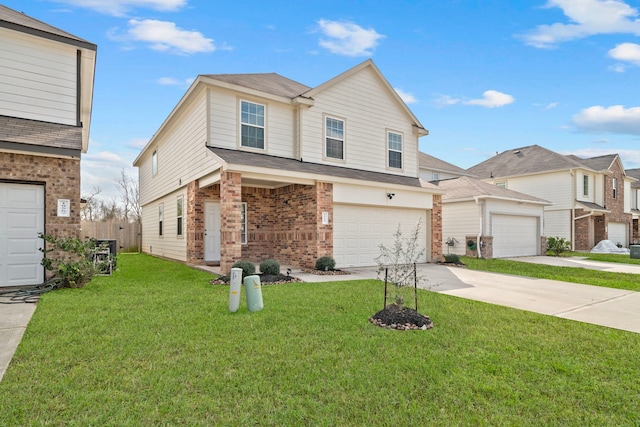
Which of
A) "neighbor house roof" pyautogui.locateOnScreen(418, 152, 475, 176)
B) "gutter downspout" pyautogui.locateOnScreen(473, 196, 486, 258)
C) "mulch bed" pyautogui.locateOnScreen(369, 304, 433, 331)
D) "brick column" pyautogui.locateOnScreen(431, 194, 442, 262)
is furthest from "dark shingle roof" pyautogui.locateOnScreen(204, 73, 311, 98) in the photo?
"neighbor house roof" pyautogui.locateOnScreen(418, 152, 475, 176)

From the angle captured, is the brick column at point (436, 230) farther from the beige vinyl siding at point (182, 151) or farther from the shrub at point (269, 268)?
the beige vinyl siding at point (182, 151)

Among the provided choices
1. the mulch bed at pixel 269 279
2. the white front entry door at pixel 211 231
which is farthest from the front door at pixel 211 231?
the mulch bed at pixel 269 279

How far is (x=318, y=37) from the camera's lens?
1268 cm

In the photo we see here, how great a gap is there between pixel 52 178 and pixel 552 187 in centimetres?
2771

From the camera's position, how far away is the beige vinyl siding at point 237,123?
36.6ft

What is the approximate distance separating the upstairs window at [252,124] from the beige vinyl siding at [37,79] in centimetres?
462

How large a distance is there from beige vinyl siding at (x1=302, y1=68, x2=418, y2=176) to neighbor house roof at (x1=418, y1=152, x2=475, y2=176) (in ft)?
26.1

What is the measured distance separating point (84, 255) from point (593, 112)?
128 ft

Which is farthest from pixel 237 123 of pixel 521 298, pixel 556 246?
pixel 556 246

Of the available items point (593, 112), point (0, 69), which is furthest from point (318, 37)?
point (593, 112)

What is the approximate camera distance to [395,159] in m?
15.1

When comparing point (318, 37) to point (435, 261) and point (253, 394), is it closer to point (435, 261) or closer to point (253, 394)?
point (435, 261)

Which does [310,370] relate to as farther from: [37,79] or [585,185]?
[585,185]

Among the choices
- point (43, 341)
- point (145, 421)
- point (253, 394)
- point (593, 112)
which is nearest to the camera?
point (145, 421)
